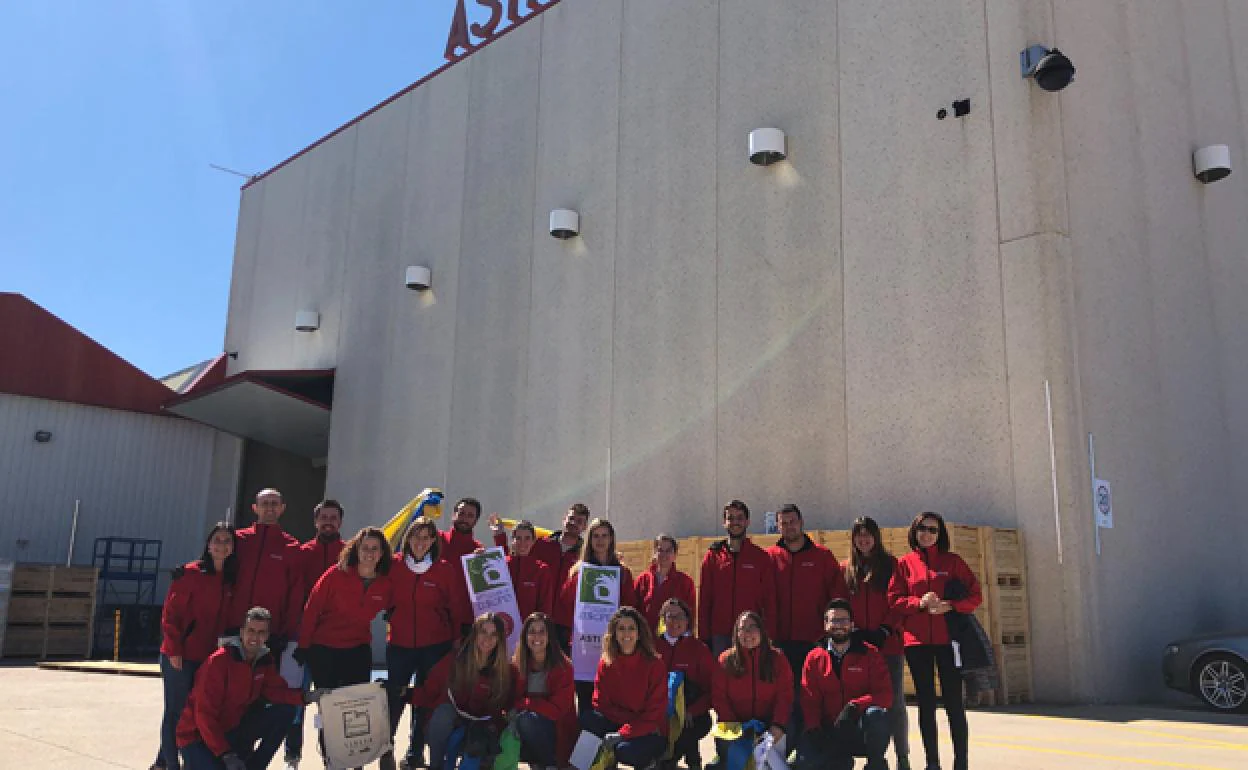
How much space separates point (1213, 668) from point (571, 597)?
299 inches

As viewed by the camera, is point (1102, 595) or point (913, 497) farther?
point (913, 497)

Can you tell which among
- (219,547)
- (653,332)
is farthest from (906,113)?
(219,547)

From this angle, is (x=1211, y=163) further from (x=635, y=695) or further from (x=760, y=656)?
(x=635, y=695)

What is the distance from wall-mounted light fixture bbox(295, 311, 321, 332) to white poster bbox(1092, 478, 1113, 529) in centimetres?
1770

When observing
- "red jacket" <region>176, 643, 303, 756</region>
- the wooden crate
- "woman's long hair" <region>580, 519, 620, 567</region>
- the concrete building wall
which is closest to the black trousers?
"woman's long hair" <region>580, 519, 620, 567</region>

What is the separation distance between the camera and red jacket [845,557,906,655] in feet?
22.9

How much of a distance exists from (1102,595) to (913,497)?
242 centimetres

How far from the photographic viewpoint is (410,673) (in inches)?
291

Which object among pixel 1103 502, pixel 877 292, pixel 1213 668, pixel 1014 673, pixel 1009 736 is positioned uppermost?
pixel 877 292

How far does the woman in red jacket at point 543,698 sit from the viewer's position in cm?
654

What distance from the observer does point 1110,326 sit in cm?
1252

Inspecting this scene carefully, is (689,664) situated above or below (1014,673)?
above

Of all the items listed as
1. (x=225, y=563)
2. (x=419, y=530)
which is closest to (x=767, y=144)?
(x=419, y=530)

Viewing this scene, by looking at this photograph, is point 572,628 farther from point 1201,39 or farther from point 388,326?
point 388,326
